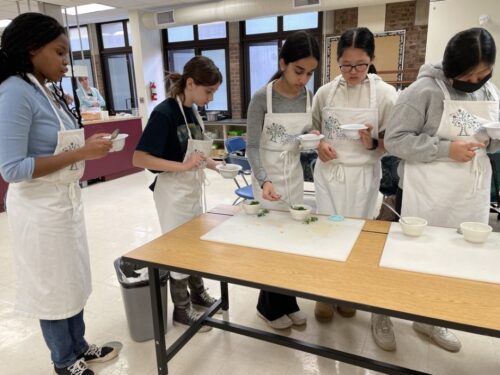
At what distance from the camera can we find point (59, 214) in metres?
1.50

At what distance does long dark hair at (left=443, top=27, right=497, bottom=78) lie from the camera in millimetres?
1394

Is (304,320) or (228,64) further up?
(228,64)

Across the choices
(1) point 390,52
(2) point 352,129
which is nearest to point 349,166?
(2) point 352,129

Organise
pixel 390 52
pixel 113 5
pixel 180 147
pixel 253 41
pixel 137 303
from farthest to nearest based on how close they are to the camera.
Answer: pixel 253 41 → pixel 113 5 → pixel 390 52 → pixel 137 303 → pixel 180 147

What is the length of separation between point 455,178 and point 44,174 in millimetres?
1716

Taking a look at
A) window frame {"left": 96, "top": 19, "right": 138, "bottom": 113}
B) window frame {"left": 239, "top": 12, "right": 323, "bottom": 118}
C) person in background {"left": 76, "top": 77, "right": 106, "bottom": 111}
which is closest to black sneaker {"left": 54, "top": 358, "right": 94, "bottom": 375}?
person in background {"left": 76, "top": 77, "right": 106, "bottom": 111}

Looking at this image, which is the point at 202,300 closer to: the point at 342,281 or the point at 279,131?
the point at 279,131

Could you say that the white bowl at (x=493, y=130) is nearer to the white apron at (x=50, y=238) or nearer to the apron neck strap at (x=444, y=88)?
the apron neck strap at (x=444, y=88)

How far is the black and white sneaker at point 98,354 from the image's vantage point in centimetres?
185

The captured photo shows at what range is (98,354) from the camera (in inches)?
73.3

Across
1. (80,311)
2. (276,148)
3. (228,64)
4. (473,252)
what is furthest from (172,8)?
(473,252)

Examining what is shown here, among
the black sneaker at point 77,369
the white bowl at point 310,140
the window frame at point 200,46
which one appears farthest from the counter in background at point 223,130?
the black sneaker at point 77,369

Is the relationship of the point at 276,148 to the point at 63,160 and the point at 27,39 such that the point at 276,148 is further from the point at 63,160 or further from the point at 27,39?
the point at 27,39

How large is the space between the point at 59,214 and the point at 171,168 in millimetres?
518
